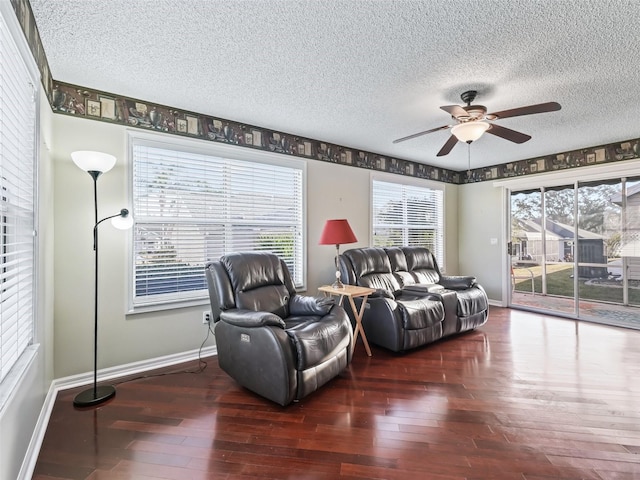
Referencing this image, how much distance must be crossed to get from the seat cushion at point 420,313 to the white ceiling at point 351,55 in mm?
1957

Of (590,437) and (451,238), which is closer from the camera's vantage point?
(590,437)

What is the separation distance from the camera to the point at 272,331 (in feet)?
7.16

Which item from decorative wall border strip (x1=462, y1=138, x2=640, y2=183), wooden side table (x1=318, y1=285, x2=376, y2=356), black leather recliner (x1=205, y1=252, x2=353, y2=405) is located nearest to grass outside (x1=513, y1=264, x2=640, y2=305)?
decorative wall border strip (x1=462, y1=138, x2=640, y2=183)

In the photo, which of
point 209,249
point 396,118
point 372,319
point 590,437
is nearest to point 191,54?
point 209,249

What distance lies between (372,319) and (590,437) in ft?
6.20

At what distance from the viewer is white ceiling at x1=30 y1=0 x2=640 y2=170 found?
1.72 m

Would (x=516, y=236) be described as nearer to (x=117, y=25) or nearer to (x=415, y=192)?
(x=415, y=192)

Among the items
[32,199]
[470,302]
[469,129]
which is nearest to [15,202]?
[32,199]

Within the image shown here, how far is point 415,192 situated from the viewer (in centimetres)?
539

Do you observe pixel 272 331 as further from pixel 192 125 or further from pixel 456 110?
pixel 192 125

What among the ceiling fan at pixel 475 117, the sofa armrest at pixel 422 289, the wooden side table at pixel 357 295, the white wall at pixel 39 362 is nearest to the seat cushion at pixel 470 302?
the sofa armrest at pixel 422 289

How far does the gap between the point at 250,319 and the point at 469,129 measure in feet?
7.58

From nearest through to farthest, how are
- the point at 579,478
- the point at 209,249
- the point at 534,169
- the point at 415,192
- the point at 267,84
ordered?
the point at 579,478 → the point at 267,84 → the point at 209,249 → the point at 534,169 → the point at 415,192

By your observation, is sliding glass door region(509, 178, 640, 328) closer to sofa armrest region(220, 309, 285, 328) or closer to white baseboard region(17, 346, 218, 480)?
sofa armrest region(220, 309, 285, 328)
